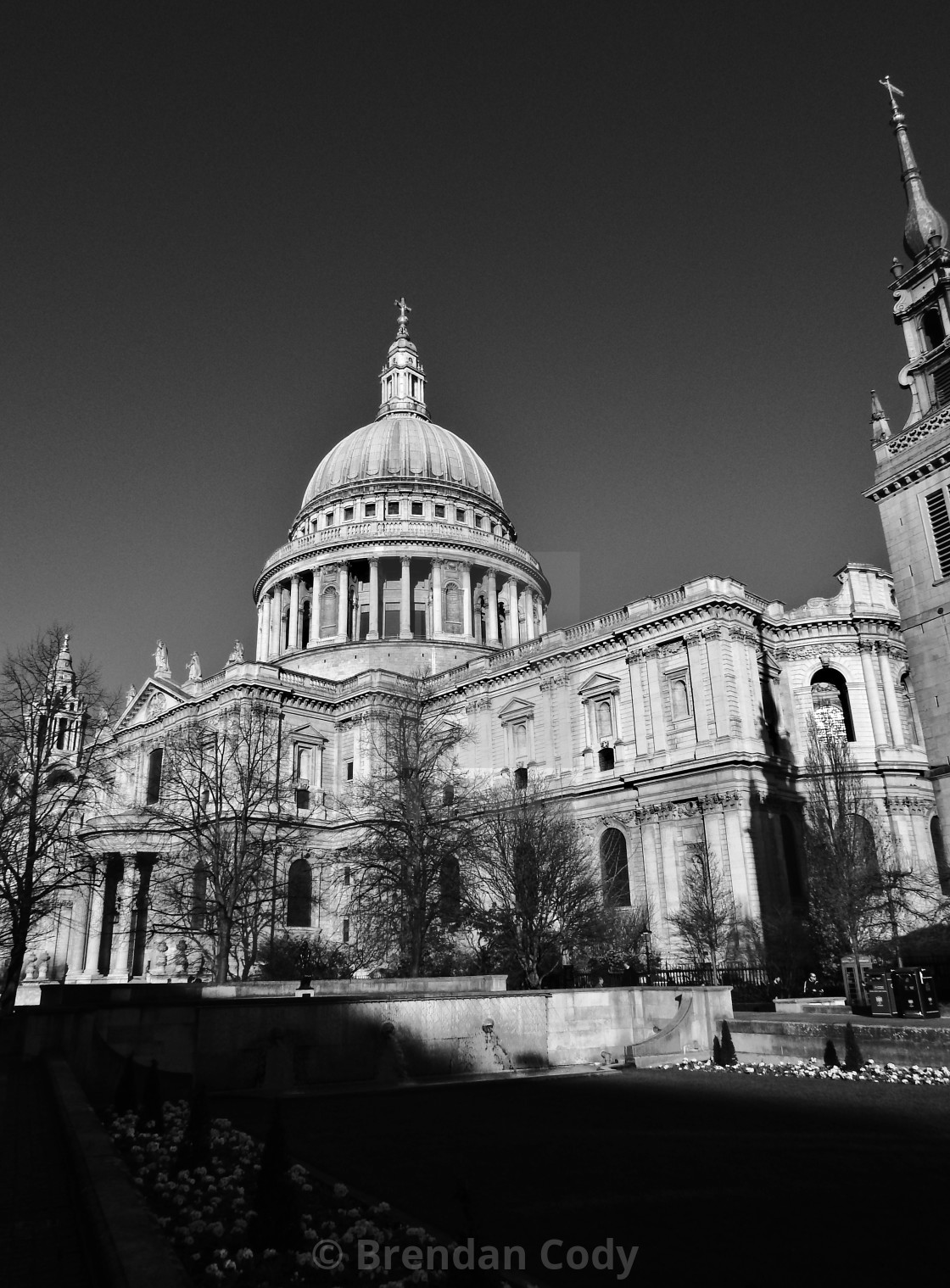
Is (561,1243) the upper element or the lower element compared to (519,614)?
lower

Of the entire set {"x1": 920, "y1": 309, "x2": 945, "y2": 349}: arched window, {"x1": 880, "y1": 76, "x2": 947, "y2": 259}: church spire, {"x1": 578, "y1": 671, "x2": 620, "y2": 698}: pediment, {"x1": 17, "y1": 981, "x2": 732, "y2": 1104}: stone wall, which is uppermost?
{"x1": 880, "y1": 76, "x2": 947, "y2": 259}: church spire

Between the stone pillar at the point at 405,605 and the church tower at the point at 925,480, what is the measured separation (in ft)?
138

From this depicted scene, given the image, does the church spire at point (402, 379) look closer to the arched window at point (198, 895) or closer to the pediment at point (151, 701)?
the pediment at point (151, 701)

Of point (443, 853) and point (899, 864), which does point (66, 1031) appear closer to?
point (443, 853)

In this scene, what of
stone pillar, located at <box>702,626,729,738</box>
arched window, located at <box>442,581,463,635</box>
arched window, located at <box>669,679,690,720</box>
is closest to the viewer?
stone pillar, located at <box>702,626,729,738</box>

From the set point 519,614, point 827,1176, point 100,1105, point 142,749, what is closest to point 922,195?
point 827,1176

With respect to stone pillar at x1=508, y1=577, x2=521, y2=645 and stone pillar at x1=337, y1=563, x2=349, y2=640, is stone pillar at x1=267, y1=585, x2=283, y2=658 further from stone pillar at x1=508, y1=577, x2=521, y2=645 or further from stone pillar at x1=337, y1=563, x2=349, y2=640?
stone pillar at x1=508, y1=577, x2=521, y2=645

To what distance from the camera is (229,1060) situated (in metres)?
18.0

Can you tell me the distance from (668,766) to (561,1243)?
1583 inches

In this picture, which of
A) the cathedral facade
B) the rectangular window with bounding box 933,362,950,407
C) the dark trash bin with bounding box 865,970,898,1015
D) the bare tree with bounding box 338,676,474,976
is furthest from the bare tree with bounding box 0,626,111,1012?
the rectangular window with bounding box 933,362,950,407

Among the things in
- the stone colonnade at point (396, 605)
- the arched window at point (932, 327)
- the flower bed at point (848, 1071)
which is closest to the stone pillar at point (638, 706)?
the arched window at point (932, 327)

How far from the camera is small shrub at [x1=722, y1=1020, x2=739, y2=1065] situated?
20172mm

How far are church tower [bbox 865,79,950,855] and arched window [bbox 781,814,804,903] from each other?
16.5m

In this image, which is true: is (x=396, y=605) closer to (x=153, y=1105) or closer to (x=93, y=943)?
(x=93, y=943)
